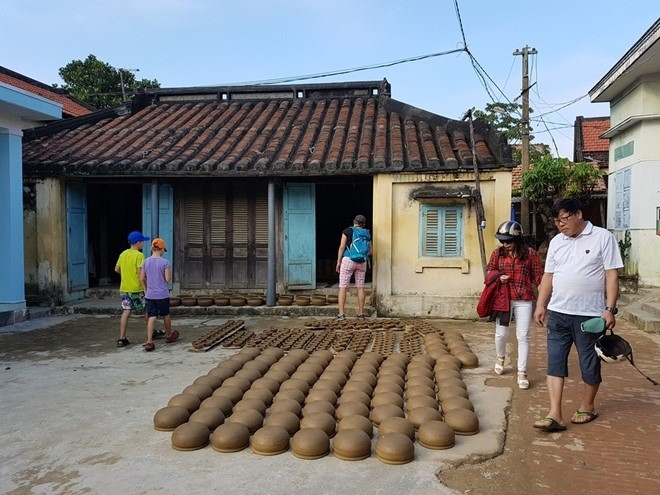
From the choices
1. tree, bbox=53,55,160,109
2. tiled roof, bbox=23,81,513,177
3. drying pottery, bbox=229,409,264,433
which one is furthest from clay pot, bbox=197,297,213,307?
tree, bbox=53,55,160,109

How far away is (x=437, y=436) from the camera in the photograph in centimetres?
379

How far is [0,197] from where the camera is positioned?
905 cm

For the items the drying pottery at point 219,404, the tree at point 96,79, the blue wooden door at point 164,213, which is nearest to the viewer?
the drying pottery at point 219,404

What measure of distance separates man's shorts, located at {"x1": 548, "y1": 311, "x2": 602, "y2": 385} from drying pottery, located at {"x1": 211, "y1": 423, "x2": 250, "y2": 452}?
2.41 metres

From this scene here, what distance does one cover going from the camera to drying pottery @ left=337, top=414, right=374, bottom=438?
12.9ft

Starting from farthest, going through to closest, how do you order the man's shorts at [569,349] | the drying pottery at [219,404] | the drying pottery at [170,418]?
1. the drying pottery at [219,404]
2. the drying pottery at [170,418]
3. the man's shorts at [569,349]

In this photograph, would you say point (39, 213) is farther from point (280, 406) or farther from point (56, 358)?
point (280, 406)

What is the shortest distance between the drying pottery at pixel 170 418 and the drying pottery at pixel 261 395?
59cm

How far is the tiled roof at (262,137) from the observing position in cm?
970

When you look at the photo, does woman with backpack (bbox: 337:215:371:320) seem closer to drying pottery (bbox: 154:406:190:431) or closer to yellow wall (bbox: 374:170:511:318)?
yellow wall (bbox: 374:170:511:318)

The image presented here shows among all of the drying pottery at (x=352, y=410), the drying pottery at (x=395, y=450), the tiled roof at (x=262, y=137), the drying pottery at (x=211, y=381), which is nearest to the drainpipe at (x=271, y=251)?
the tiled roof at (x=262, y=137)

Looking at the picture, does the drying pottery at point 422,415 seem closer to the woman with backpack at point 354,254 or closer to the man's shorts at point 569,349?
the man's shorts at point 569,349

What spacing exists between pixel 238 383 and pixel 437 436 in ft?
6.80

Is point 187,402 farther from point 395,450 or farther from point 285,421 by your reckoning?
point 395,450
